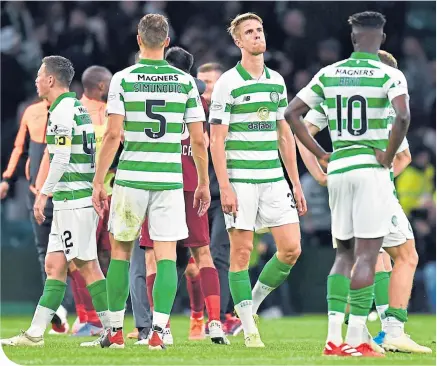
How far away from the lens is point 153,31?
30.3 ft

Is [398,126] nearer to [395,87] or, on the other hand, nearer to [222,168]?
[395,87]

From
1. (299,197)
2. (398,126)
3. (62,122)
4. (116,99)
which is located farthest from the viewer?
(299,197)

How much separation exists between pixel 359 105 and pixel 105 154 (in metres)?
1.89

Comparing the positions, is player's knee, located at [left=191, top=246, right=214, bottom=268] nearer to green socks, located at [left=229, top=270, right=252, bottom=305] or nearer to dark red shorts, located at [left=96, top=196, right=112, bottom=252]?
green socks, located at [left=229, top=270, right=252, bottom=305]

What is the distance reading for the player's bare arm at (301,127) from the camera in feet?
28.8

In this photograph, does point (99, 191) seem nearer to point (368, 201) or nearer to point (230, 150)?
point (230, 150)

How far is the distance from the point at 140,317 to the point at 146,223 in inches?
37.7

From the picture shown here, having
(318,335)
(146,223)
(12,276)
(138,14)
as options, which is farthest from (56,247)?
(138,14)

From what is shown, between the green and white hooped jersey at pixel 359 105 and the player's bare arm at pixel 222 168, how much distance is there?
1053 mm

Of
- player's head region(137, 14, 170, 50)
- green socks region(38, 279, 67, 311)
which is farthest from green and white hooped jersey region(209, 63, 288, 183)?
green socks region(38, 279, 67, 311)

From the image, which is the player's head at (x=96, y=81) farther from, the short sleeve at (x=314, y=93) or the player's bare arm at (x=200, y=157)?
the short sleeve at (x=314, y=93)

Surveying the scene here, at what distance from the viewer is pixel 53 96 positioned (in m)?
10.0

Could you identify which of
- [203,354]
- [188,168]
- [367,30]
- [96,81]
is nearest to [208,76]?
[96,81]

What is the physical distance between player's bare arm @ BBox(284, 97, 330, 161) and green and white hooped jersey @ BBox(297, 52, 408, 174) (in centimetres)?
13
